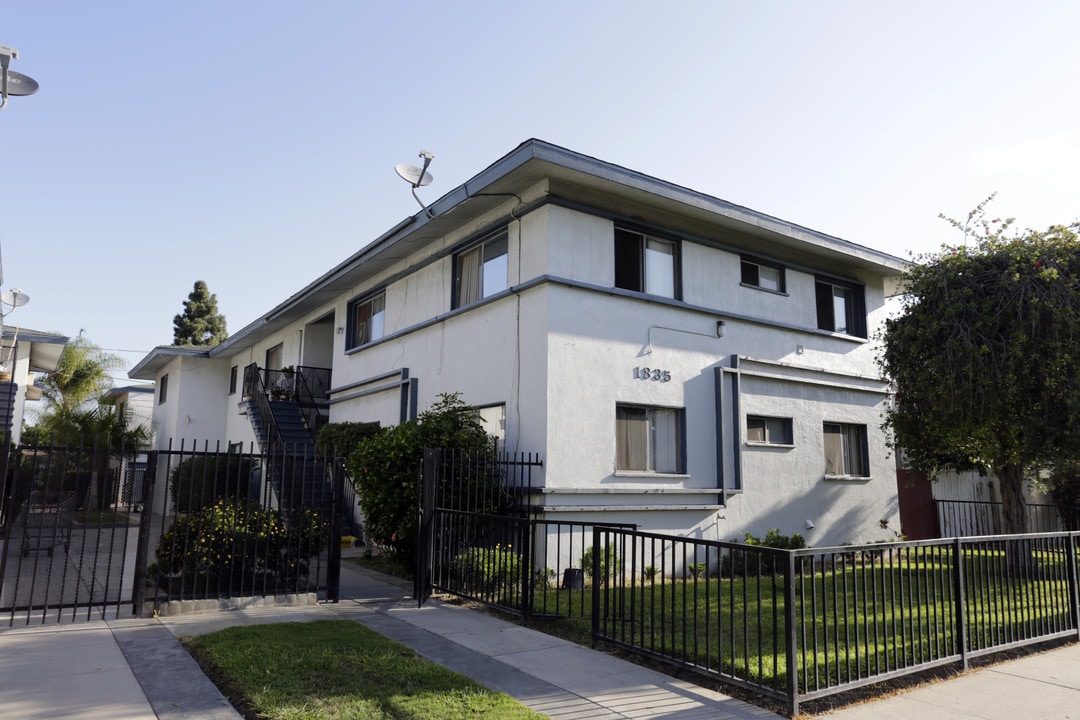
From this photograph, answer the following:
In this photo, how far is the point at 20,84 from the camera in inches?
394

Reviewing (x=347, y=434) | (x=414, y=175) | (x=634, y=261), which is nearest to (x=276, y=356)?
(x=347, y=434)

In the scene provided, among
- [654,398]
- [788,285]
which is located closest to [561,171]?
[654,398]

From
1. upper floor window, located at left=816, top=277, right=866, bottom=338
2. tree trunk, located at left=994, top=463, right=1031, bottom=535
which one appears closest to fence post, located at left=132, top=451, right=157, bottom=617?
tree trunk, located at left=994, top=463, right=1031, bottom=535

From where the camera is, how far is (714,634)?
7465mm

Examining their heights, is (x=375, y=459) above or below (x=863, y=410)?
below

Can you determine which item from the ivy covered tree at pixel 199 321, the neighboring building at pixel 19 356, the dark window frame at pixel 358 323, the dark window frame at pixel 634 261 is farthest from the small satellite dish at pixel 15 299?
the ivy covered tree at pixel 199 321

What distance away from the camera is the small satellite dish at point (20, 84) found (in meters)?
9.88

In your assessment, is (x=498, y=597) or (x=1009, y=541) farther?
(x=498, y=597)

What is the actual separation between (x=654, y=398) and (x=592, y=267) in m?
2.32

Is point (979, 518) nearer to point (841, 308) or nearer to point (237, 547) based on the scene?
point (841, 308)

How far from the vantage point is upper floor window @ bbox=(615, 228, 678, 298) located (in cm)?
1246

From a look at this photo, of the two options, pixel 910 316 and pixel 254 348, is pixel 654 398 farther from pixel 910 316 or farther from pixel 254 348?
pixel 254 348

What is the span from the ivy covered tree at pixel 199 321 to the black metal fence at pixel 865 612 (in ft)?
153

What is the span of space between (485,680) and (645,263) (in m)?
8.14
